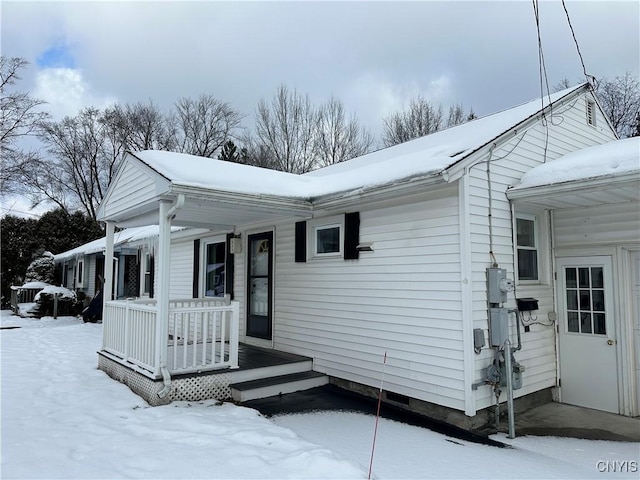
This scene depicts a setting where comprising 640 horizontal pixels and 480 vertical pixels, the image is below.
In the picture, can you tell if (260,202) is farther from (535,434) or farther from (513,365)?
(535,434)

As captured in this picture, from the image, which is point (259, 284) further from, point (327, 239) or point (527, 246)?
point (527, 246)

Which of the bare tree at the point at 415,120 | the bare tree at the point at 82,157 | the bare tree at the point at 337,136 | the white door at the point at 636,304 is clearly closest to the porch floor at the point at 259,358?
the white door at the point at 636,304

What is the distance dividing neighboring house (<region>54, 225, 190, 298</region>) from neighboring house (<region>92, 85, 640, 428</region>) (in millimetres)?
4566

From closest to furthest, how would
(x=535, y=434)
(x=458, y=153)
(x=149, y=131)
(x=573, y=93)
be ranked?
(x=535, y=434) < (x=458, y=153) < (x=573, y=93) < (x=149, y=131)

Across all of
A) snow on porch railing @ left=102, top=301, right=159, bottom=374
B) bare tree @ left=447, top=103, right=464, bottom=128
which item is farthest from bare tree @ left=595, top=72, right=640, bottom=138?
snow on porch railing @ left=102, top=301, right=159, bottom=374

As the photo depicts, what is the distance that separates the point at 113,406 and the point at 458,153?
4.97 metres

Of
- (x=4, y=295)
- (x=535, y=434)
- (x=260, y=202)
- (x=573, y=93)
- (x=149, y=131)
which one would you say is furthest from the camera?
(x=149, y=131)

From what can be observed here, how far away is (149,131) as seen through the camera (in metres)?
27.0

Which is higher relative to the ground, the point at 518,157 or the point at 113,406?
the point at 518,157

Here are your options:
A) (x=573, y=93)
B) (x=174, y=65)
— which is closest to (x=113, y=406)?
(x=573, y=93)

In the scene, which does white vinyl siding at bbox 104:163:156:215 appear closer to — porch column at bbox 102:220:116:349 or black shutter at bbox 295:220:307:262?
porch column at bbox 102:220:116:349

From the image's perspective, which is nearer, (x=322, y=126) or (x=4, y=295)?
(x=4, y=295)


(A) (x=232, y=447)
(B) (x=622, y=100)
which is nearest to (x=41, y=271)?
(A) (x=232, y=447)

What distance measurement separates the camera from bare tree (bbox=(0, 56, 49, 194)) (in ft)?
54.5
